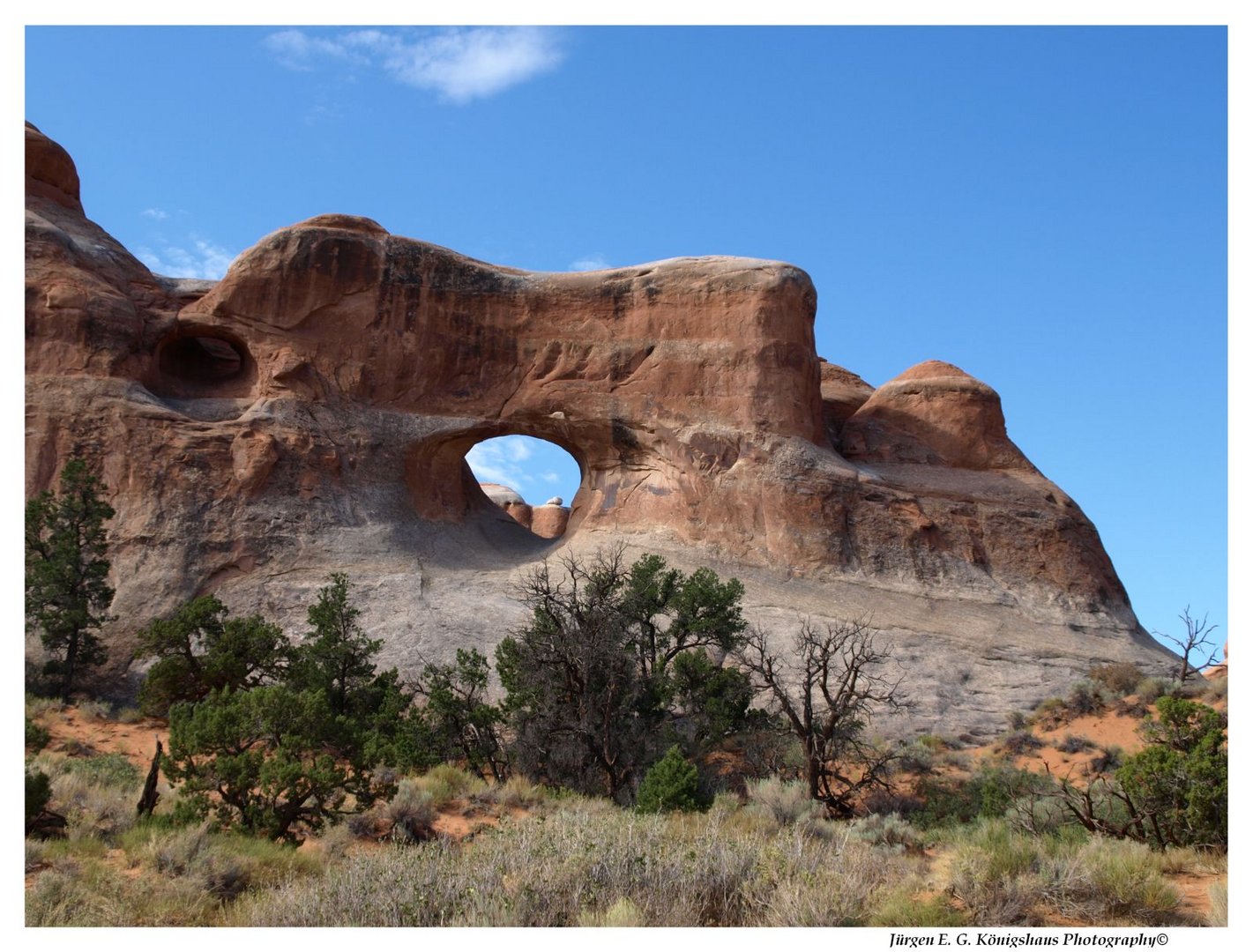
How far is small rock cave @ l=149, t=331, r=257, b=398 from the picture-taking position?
99.5 feet

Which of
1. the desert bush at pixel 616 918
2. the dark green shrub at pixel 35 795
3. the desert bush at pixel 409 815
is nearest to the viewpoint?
the desert bush at pixel 616 918

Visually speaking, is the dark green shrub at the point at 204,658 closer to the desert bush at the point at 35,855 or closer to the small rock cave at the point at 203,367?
the desert bush at the point at 35,855

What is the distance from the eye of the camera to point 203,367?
1253 inches

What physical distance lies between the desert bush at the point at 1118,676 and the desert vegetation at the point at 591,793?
0.08m

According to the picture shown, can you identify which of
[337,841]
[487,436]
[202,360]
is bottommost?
[337,841]

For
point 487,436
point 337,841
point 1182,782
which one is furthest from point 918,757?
point 487,436

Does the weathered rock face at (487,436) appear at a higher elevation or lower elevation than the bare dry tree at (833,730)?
higher

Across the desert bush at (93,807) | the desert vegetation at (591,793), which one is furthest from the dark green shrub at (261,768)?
the desert bush at (93,807)

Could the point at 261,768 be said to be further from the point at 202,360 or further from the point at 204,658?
the point at 202,360

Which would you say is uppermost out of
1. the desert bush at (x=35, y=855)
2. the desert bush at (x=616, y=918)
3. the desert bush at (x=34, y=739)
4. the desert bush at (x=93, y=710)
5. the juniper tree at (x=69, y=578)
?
the juniper tree at (x=69, y=578)

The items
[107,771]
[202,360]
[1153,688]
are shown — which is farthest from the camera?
[202,360]

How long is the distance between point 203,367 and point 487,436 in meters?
8.52

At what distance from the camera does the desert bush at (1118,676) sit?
24.0 meters

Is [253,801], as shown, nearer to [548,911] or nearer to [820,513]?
[548,911]
